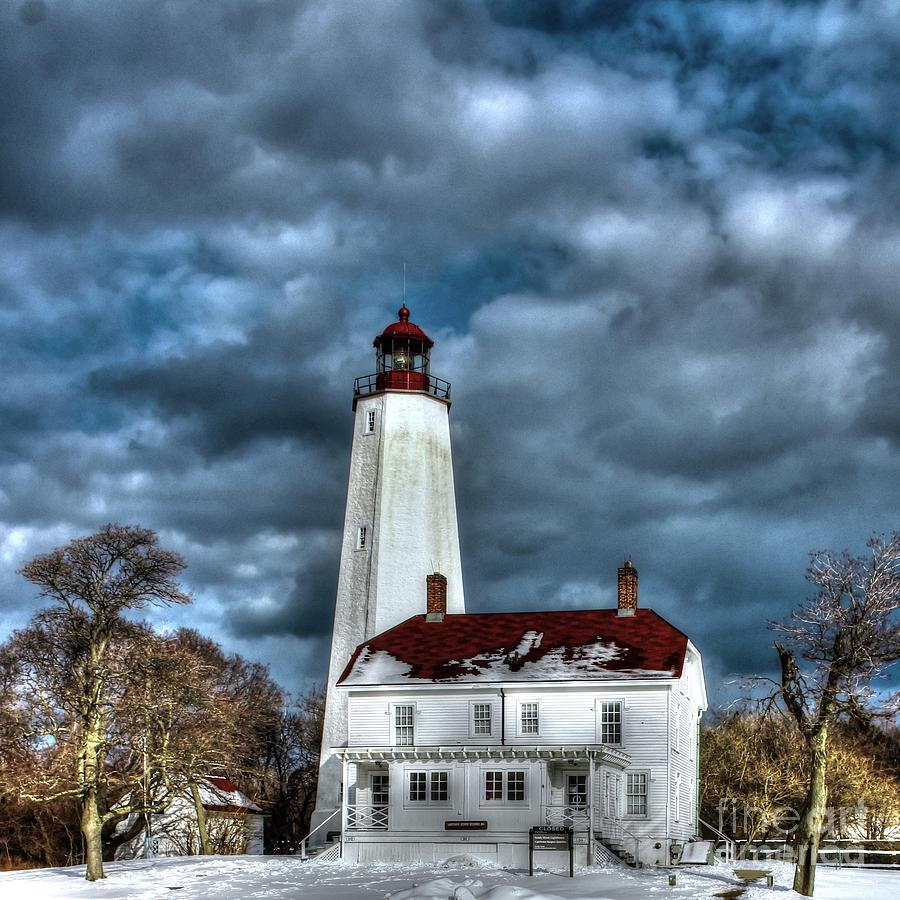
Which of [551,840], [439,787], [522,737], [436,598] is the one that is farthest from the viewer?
[436,598]

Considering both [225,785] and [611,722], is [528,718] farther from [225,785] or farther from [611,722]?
[225,785]

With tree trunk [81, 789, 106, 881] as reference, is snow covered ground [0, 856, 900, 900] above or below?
below

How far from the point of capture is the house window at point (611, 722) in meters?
42.4

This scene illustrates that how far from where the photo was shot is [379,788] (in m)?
42.6

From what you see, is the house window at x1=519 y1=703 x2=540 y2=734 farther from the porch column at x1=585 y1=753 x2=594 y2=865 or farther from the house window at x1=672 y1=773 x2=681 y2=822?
the house window at x1=672 y1=773 x2=681 y2=822

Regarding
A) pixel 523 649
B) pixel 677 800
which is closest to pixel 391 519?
pixel 523 649

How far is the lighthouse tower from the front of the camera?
50156mm

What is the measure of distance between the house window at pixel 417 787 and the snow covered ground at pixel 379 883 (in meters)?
2.85

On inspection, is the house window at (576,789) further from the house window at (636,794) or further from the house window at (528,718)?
the house window at (528,718)

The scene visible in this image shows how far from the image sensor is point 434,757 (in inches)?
1592

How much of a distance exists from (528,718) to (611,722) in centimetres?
280

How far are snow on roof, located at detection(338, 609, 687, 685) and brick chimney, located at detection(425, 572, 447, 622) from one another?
348 mm

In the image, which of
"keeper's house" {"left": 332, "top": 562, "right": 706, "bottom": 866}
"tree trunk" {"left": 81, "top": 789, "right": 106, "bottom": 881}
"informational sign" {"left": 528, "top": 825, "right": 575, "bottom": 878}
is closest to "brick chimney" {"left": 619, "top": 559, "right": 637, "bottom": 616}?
"keeper's house" {"left": 332, "top": 562, "right": 706, "bottom": 866}

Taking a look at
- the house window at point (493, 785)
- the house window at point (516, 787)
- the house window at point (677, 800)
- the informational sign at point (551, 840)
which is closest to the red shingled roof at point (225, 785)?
the house window at point (493, 785)
